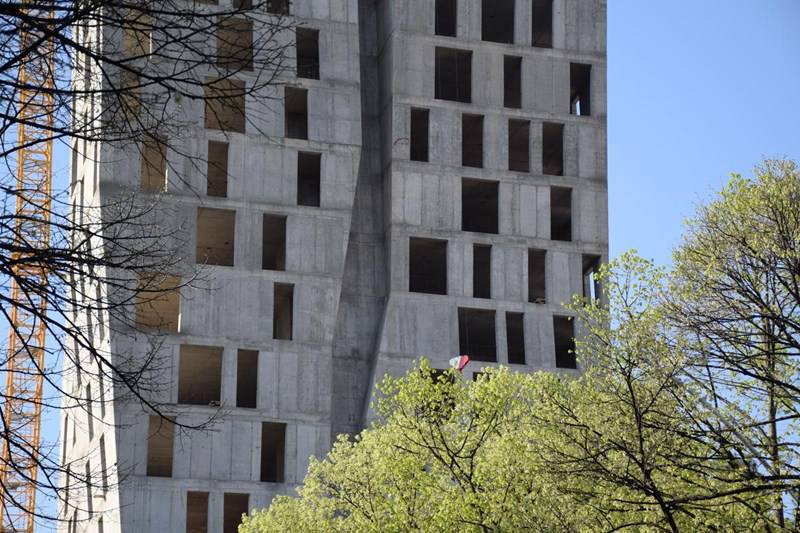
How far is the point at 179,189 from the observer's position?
6081 cm

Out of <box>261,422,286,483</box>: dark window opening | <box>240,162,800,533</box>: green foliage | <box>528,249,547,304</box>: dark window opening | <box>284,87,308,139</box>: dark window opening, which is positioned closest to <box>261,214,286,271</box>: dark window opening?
<box>284,87,308,139</box>: dark window opening

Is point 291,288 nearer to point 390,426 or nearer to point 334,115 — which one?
point 334,115

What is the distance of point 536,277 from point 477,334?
4.78 meters

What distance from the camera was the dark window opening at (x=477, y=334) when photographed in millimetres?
65625

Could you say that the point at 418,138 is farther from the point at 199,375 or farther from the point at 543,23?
the point at 199,375

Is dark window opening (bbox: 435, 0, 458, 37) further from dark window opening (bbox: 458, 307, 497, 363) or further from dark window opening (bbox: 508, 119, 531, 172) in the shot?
dark window opening (bbox: 458, 307, 497, 363)

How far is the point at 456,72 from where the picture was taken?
226 ft

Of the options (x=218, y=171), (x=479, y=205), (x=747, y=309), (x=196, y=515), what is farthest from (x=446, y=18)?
(x=747, y=309)

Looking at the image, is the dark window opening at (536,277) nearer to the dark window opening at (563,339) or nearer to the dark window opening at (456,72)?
the dark window opening at (563,339)

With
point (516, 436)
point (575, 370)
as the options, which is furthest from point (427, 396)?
point (575, 370)

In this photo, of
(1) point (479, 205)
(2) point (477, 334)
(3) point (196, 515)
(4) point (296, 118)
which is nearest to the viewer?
(3) point (196, 515)

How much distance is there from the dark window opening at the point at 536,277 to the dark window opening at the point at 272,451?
47.3 ft

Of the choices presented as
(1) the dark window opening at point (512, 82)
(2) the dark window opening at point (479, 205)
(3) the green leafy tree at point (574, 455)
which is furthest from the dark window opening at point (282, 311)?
(3) the green leafy tree at point (574, 455)

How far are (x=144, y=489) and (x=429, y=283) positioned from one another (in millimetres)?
19379
